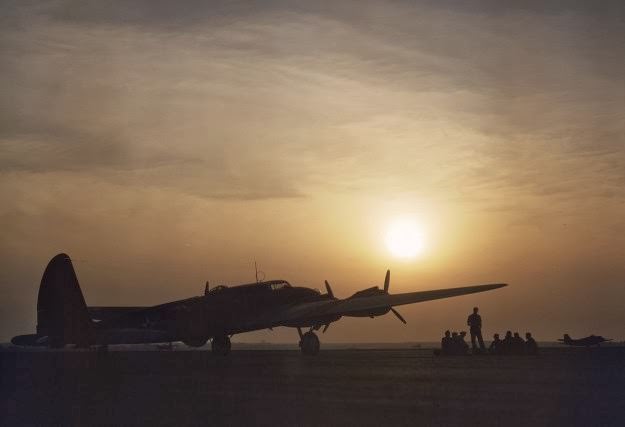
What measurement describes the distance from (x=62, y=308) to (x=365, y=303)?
541 inches

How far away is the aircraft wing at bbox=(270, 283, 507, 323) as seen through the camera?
38062 millimetres

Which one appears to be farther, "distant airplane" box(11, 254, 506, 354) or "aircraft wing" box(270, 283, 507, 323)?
"aircraft wing" box(270, 283, 507, 323)

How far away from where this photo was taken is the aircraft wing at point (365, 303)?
125 ft

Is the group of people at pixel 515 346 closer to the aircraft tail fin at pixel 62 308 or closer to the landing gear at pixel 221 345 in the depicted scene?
the landing gear at pixel 221 345

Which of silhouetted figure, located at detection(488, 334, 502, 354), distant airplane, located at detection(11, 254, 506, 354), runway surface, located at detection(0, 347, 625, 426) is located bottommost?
runway surface, located at detection(0, 347, 625, 426)

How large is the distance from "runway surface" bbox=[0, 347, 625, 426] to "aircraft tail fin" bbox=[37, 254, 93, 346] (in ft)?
20.6

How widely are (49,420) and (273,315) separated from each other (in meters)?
25.8

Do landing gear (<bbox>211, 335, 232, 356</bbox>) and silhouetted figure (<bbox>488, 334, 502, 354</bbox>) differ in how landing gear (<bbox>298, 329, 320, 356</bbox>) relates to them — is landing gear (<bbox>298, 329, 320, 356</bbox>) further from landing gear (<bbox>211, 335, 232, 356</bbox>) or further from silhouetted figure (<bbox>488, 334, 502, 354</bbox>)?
silhouetted figure (<bbox>488, 334, 502, 354</bbox>)

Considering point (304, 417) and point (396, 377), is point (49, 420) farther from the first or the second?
point (396, 377)

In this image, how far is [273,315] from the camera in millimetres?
39719

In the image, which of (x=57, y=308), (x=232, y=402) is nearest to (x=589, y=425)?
(x=232, y=402)

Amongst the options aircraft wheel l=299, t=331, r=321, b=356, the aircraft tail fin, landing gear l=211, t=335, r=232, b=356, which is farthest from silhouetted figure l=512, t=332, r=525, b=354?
the aircraft tail fin

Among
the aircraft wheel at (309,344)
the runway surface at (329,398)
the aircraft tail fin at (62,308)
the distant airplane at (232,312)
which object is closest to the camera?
the runway surface at (329,398)

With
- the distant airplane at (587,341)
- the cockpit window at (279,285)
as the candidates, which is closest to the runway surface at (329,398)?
the cockpit window at (279,285)
